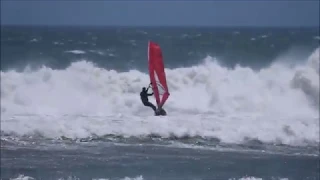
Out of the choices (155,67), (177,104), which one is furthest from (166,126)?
(177,104)

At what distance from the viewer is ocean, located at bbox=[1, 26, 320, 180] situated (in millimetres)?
10195

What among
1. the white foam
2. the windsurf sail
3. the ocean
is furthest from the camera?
the white foam

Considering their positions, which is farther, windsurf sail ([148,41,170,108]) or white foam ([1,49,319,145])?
white foam ([1,49,319,145])

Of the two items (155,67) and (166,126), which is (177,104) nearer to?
(166,126)

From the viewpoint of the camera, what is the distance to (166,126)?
503 inches

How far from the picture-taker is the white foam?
41.8 feet

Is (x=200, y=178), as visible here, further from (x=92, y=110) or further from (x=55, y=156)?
(x=92, y=110)

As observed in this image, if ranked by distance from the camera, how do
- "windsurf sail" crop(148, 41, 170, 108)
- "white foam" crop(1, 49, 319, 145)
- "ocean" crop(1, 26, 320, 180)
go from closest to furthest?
"ocean" crop(1, 26, 320, 180) < "windsurf sail" crop(148, 41, 170, 108) < "white foam" crop(1, 49, 319, 145)

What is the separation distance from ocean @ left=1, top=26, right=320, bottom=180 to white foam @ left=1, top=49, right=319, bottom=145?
0.09 ft

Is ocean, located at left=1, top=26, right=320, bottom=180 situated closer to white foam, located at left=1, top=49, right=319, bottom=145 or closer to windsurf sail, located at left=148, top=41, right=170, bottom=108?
white foam, located at left=1, top=49, right=319, bottom=145

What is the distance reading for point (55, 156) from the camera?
10805 mm

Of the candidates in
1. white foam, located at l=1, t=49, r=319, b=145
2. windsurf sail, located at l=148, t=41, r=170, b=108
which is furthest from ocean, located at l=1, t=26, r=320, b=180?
windsurf sail, located at l=148, t=41, r=170, b=108

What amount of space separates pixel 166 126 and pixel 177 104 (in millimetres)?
3485

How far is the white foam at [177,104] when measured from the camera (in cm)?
1275
